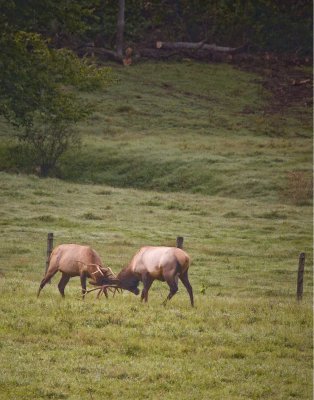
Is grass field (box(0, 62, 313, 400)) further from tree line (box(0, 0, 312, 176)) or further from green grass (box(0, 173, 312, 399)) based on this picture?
tree line (box(0, 0, 312, 176))

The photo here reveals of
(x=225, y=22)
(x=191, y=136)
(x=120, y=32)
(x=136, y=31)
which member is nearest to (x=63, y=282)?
(x=191, y=136)

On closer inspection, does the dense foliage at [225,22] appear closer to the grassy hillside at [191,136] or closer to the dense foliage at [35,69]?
the grassy hillside at [191,136]

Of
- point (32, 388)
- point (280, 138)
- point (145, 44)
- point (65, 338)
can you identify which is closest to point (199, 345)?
point (65, 338)

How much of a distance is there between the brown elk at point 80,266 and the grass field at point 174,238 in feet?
1.73

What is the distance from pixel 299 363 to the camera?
1788cm

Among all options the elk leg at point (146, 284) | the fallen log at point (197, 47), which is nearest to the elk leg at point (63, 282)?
the elk leg at point (146, 284)

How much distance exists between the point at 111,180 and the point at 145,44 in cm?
3156

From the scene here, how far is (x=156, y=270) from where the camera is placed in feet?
68.9

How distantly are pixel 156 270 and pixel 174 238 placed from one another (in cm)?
1439

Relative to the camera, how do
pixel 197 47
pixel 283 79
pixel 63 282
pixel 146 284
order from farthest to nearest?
pixel 197 47
pixel 283 79
pixel 63 282
pixel 146 284

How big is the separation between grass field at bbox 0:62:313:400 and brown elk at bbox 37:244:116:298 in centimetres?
53

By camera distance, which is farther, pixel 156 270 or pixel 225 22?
pixel 225 22

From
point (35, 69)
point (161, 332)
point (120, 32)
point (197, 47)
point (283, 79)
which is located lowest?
point (161, 332)

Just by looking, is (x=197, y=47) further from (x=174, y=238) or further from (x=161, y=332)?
(x=161, y=332)
